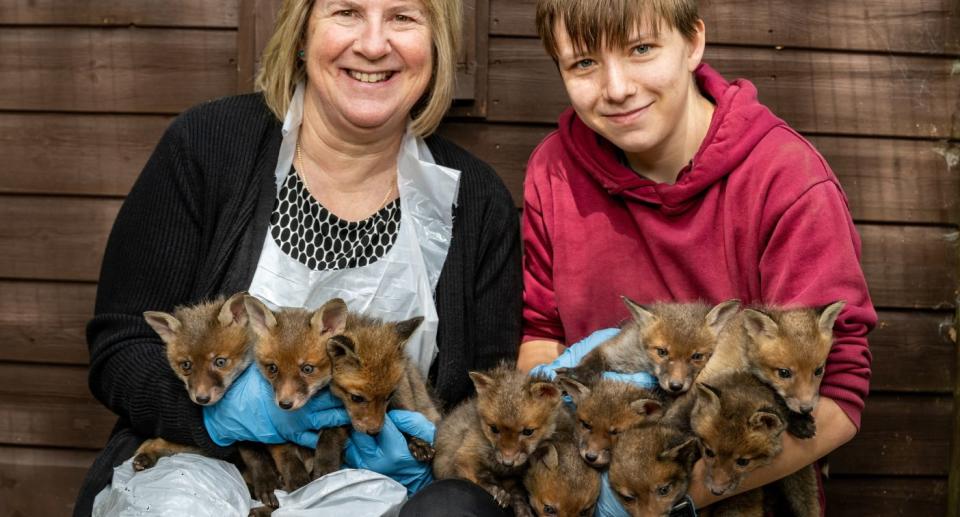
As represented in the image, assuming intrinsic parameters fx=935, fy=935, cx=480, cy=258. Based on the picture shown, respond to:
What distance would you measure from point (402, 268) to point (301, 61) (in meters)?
1.06

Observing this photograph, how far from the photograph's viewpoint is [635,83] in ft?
11.8

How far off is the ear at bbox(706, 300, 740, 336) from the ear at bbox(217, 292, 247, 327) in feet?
5.93

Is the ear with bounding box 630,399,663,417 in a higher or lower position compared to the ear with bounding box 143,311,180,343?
lower

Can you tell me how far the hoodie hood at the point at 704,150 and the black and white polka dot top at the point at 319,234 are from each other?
3.03 ft

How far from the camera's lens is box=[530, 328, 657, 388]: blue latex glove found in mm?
3789

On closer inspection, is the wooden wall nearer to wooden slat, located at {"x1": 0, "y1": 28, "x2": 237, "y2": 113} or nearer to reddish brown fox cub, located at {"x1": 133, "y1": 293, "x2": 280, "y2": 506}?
wooden slat, located at {"x1": 0, "y1": 28, "x2": 237, "y2": 113}

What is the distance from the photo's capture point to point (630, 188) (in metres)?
3.89

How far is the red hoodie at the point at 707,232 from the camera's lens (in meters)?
3.40

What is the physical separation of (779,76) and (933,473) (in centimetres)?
232

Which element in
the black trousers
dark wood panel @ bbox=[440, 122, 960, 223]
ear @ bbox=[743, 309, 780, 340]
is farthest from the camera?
dark wood panel @ bbox=[440, 122, 960, 223]

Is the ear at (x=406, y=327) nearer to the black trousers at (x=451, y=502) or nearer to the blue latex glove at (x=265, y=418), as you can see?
the blue latex glove at (x=265, y=418)

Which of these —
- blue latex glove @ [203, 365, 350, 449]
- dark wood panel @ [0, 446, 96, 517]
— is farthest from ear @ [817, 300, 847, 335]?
dark wood panel @ [0, 446, 96, 517]

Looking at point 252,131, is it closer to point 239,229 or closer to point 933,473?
point 239,229

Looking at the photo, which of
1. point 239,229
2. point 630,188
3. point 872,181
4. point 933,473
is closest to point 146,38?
point 239,229
